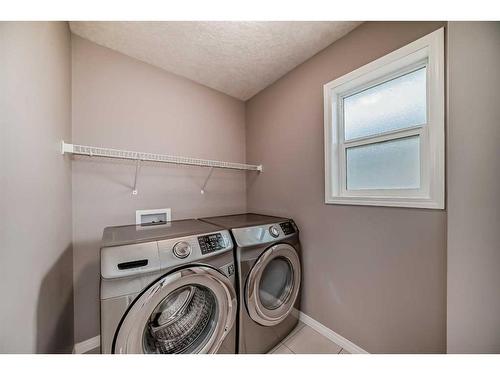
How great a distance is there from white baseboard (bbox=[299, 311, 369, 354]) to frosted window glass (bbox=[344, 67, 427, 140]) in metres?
1.49

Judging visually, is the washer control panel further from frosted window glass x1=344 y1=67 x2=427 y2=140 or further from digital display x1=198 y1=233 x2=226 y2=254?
frosted window glass x1=344 y1=67 x2=427 y2=140

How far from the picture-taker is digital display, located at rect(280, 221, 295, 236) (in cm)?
139

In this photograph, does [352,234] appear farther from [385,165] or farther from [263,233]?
[263,233]

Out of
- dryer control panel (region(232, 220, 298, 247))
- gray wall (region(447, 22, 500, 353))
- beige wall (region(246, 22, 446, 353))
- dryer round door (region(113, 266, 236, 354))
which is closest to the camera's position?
gray wall (region(447, 22, 500, 353))

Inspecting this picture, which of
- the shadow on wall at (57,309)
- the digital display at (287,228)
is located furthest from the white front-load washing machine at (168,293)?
the digital display at (287,228)

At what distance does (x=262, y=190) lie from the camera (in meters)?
1.88

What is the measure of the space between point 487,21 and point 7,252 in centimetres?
188

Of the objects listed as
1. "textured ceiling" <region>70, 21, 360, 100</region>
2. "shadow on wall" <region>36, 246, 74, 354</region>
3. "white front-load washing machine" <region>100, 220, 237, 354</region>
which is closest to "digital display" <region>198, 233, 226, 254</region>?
"white front-load washing machine" <region>100, 220, 237, 354</region>

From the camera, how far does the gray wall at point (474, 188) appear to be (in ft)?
2.20

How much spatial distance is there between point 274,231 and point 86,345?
5.09 feet
